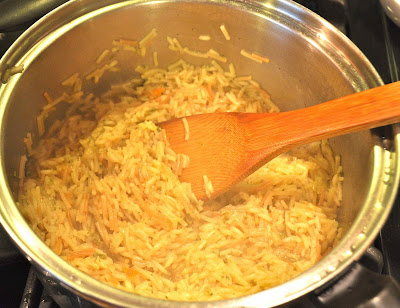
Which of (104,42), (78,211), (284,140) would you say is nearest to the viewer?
(284,140)

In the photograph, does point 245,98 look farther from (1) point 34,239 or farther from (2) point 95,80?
(1) point 34,239

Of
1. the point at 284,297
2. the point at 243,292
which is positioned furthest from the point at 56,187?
the point at 284,297

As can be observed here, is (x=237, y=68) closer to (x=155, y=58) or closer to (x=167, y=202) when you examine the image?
Result: (x=155, y=58)

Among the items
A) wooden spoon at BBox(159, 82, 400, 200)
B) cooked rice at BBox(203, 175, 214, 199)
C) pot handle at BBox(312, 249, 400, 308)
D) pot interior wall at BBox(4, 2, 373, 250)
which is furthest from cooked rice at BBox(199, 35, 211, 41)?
pot handle at BBox(312, 249, 400, 308)

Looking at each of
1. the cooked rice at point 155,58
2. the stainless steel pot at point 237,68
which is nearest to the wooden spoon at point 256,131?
the stainless steel pot at point 237,68

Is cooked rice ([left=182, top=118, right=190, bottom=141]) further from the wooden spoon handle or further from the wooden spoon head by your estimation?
the wooden spoon handle

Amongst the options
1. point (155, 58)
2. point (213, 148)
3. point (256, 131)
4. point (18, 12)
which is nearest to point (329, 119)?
point (256, 131)
